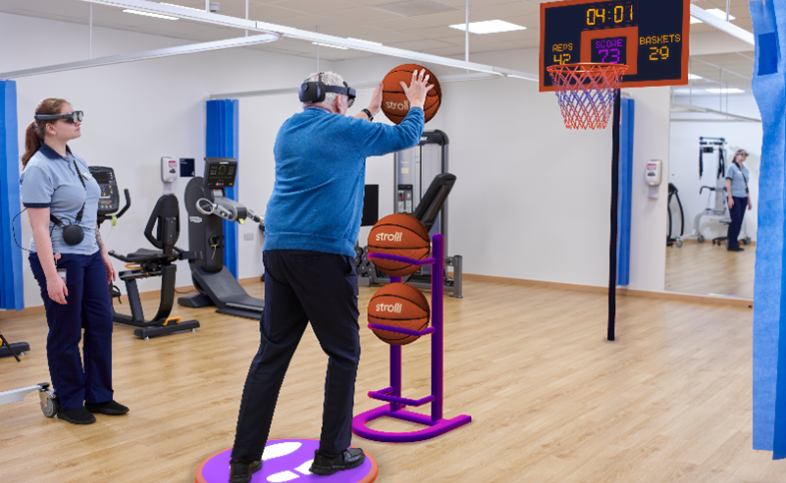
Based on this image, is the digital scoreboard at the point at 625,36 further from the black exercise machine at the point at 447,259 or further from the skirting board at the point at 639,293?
the skirting board at the point at 639,293

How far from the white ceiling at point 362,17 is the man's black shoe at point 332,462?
4554 mm

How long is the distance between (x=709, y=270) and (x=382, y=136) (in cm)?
787

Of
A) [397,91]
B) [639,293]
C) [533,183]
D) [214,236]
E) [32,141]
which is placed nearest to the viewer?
[397,91]

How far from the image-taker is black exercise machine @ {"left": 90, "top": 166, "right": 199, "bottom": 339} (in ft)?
19.9

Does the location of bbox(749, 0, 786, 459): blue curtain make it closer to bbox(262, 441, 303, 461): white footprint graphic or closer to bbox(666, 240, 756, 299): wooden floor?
bbox(262, 441, 303, 461): white footprint graphic

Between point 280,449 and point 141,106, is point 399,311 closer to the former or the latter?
point 280,449

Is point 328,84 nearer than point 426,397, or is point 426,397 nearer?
point 328,84

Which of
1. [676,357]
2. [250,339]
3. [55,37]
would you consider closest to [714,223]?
[676,357]

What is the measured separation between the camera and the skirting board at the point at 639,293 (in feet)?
25.1

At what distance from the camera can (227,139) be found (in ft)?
27.0

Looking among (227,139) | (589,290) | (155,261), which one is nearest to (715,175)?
(589,290)

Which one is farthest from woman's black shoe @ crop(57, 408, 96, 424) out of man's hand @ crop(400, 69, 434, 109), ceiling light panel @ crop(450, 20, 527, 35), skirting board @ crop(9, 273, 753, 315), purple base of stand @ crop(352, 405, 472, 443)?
ceiling light panel @ crop(450, 20, 527, 35)

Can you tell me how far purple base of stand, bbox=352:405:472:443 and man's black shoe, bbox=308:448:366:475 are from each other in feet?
1.51

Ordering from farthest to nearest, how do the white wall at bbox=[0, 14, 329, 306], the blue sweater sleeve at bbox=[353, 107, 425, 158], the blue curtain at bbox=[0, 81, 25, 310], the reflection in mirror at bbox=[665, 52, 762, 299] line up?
the reflection in mirror at bbox=[665, 52, 762, 299] → the white wall at bbox=[0, 14, 329, 306] → the blue curtain at bbox=[0, 81, 25, 310] → the blue sweater sleeve at bbox=[353, 107, 425, 158]
